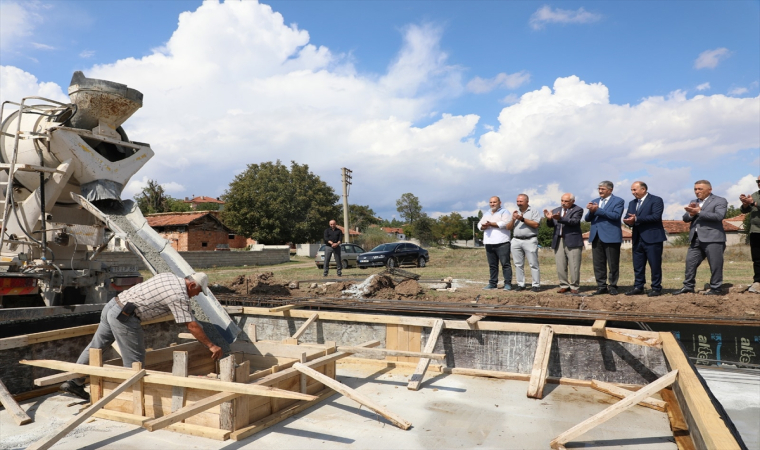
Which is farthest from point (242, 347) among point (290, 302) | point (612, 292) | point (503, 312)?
point (612, 292)

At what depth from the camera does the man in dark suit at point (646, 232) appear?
7004mm

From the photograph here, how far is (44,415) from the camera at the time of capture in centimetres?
428

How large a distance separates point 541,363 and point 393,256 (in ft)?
48.6

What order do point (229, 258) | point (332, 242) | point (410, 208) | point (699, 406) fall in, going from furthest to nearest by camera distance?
point (410, 208) < point (229, 258) < point (332, 242) < point (699, 406)

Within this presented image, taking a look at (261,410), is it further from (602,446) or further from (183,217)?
(183,217)

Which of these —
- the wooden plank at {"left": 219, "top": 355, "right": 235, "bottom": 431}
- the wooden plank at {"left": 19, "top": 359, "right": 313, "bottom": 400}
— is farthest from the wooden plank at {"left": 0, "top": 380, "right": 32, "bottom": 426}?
the wooden plank at {"left": 219, "top": 355, "right": 235, "bottom": 431}

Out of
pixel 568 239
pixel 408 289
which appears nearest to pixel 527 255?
pixel 568 239

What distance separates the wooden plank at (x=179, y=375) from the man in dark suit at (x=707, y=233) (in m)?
6.50

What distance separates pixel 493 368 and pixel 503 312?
712 millimetres

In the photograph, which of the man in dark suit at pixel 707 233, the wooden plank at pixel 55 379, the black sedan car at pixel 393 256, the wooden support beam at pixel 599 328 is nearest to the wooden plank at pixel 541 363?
the wooden support beam at pixel 599 328

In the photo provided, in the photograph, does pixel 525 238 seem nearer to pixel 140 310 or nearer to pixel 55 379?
pixel 140 310

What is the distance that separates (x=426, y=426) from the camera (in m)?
3.86

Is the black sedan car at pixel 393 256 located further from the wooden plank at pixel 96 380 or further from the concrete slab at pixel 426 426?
the wooden plank at pixel 96 380

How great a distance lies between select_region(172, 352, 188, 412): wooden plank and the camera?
386 cm
